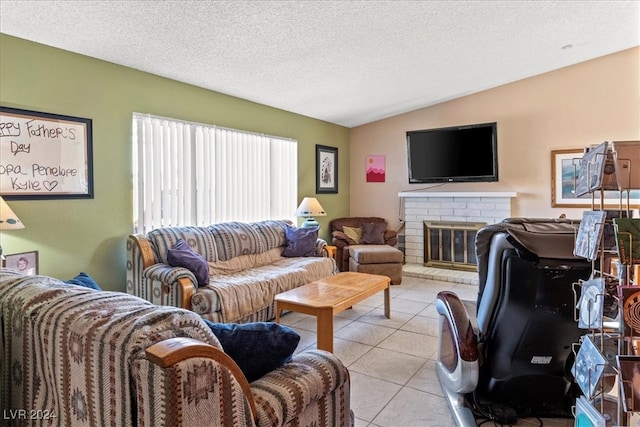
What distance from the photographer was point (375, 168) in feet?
21.3

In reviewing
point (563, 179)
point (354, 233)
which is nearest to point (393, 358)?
point (354, 233)

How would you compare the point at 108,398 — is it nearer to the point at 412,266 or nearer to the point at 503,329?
the point at 503,329

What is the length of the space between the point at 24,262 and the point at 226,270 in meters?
1.63

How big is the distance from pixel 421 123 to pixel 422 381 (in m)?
4.45

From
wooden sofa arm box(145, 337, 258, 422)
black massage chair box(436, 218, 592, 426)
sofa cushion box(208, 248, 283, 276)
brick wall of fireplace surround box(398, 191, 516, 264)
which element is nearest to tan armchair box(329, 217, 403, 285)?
brick wall of fireplace surround box(398, 191, 516, 264)

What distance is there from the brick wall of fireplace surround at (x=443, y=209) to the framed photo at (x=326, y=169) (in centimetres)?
112

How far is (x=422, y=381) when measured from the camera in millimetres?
2514

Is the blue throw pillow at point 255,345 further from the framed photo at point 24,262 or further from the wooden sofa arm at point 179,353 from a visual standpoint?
the framed photo at point 24,262

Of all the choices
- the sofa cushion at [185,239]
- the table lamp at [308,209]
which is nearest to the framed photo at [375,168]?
the table lamp at [308,209]

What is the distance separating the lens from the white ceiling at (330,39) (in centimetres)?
265

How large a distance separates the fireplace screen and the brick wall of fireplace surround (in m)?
0.08

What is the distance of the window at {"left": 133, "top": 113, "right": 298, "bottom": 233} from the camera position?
3629 mm

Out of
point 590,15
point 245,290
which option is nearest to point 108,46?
point 245,290

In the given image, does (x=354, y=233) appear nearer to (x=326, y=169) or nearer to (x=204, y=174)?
(x=326, y=169)
